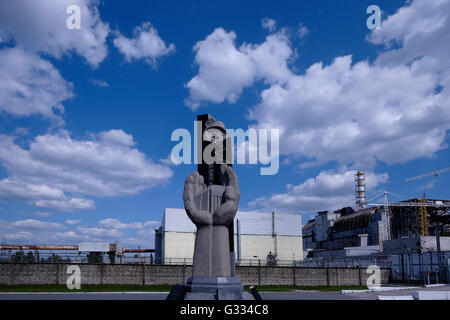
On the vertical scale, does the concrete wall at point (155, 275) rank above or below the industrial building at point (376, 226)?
below

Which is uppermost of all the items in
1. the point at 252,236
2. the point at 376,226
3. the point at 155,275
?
the point at 376,226

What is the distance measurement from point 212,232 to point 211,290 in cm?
185

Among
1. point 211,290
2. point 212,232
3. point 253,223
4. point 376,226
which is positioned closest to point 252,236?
point 253,223

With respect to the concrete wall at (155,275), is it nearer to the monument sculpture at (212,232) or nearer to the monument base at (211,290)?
the monument sculpture at (212,232)

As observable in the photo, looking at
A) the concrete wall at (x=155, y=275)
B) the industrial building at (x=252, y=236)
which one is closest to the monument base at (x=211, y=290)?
the concrete wall at (x=155, y=275)

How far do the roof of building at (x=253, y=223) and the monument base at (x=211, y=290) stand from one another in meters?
39.4

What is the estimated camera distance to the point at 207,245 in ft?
43.3

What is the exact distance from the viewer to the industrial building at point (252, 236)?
170ft

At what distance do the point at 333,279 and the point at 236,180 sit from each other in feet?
99.8

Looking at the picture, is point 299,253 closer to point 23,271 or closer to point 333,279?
point 333,279

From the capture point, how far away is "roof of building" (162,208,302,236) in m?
52.5

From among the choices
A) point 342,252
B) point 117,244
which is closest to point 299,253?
point 342,252

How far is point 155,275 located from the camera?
35531mm

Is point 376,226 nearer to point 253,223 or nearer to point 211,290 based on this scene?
point 253,223
